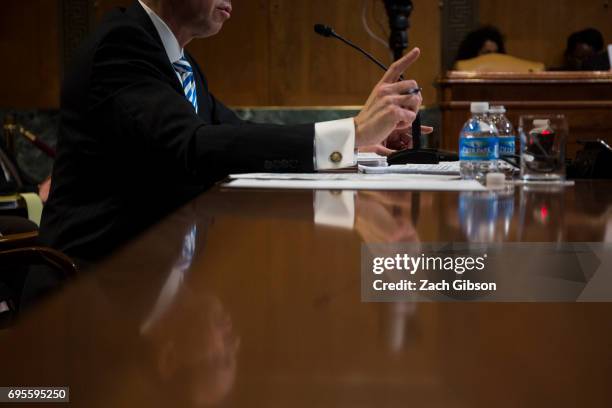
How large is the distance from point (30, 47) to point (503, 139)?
5.07 metres

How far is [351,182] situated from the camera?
1282 mm

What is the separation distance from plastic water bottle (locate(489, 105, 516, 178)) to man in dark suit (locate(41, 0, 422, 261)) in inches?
11.1

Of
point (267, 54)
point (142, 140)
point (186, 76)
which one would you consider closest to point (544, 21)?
point (267, 54)

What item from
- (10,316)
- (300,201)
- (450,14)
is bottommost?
(10,316)

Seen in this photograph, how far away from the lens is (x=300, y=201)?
3.26 ft

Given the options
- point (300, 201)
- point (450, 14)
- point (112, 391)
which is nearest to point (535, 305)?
point (112, 391)

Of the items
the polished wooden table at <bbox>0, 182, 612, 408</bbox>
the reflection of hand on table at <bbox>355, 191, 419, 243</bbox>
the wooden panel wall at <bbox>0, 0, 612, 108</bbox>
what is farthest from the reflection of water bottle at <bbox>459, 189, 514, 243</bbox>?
the wooden panel wall at <bbox>0, 0, 612, 108</bbox>

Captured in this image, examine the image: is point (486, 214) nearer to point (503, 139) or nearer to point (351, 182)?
point (351, 182)

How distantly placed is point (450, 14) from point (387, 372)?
6.22m

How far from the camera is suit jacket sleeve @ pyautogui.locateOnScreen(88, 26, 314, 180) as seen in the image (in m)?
1.42

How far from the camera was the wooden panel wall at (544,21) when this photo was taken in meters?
6.39

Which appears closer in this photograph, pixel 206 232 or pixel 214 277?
pixel 214 277

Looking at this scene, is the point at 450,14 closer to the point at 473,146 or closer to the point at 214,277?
the point at 473,146

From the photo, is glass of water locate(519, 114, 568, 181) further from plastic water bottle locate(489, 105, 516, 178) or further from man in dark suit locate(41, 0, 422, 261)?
man in dark suit locate(41, 0, 422, 261)
